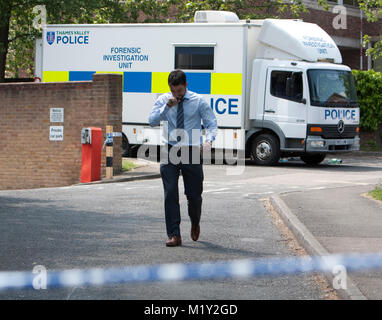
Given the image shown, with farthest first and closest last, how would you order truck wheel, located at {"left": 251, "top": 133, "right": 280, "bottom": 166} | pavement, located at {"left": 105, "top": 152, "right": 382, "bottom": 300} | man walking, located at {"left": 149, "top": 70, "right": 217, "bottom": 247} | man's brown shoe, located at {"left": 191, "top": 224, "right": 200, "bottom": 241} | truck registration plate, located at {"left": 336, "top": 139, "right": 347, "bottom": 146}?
truck wheel, located at {"left": 251, "top": 133, "right": 280, "bottom": 166} → truck registration plate, located at {"left": 336, "top": 139, "right": 347, "bottom": 146} → man's brown shoe, located at {"left": 191, "top": 224, "right": 200, "bottom": 241} → man walking, located at {"left": 149, "top": 70, "right": 217, "bottom": 247} → pavement, located at {"left": 105, "top": 152, "right": 382, "bottom": 300}

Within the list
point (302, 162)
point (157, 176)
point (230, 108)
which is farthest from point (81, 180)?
point (302, 162)

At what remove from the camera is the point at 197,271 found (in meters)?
7.48

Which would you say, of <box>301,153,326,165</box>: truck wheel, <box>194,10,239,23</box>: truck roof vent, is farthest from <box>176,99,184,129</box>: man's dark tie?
<box>301,153,326,165</box>: truck wheel

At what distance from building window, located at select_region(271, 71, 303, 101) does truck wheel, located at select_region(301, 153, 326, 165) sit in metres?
2.11

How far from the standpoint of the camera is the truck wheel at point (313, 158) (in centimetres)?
2275

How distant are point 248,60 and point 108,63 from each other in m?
3.85

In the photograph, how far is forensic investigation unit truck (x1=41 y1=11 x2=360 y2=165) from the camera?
2128 centimetres

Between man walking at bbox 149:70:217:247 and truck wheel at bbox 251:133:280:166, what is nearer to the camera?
man walking at bbox 149:70:217:247

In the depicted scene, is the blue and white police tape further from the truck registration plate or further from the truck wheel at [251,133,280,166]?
the truck registration plate

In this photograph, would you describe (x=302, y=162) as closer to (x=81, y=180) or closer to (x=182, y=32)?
(x=182, y=32)

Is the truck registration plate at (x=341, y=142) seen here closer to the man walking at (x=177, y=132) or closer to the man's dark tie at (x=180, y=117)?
the man walking at (x=177, y=132)

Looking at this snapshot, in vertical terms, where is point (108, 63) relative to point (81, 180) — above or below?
above

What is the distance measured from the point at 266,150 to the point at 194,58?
3038 millimetres
